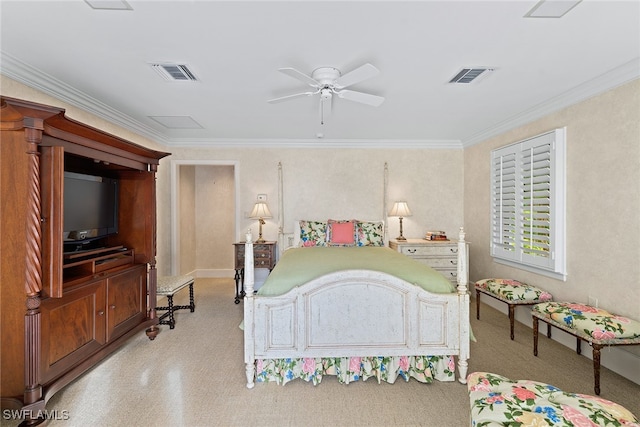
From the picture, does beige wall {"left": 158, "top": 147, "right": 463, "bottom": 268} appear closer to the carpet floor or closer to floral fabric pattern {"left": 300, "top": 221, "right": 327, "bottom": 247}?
floral fabric pattern {"left": 300, "top": 221, "right": 327, "bottom": 247}

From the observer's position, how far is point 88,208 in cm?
259

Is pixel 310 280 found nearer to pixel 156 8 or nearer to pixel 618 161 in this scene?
pixel 156 8

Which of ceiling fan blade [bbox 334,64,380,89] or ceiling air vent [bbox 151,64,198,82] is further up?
ceiling air vent [bbox 151,64,198,82]

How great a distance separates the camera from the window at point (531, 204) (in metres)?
3.01

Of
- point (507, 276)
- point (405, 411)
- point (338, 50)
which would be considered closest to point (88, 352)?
point (405, 411)

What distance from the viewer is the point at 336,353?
2.30m

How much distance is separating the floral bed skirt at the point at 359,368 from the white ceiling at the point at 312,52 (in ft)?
7.47

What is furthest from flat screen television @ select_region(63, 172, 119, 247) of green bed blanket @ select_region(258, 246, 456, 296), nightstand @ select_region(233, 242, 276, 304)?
nightstand @ select_region(233, 242, 276, 304)

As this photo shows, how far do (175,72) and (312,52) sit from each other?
117 cm

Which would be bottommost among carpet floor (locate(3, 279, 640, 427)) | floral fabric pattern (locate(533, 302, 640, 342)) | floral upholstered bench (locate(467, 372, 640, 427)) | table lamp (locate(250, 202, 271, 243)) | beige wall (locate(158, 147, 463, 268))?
carpet floor (locate(3, 279, 640, 427))

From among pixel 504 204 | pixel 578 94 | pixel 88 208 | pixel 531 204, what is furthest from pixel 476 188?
pixel 88 208

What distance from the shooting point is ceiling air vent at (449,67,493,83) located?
7.98 ft

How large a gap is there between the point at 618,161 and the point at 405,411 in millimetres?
2607

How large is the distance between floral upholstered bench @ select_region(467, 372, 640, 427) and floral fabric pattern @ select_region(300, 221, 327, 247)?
2.95m
